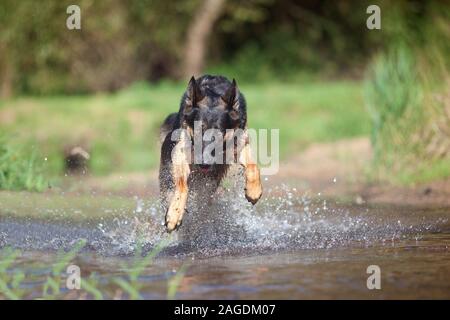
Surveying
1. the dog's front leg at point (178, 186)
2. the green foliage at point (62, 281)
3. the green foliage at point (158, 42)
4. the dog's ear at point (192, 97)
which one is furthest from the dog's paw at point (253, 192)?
the green foliage at point (158, 42)

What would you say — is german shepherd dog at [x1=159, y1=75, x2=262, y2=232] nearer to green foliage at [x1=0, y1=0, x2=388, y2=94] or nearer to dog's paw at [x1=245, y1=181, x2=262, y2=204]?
dog's paw at [x1=245, y1=181, x2=262, y2=204]

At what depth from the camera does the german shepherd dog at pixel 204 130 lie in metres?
7.29

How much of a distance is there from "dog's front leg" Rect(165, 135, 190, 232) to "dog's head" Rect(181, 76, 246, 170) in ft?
0.50

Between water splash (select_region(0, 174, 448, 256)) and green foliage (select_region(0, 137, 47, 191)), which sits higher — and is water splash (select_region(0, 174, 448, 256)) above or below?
below

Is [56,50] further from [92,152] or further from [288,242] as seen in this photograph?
[288,242]

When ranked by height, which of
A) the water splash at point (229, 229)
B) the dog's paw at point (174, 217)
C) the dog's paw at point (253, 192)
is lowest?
the water splash at point (229, 229)

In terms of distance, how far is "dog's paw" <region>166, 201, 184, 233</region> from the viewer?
23.3 ft

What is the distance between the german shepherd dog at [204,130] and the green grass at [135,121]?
20.2 feet

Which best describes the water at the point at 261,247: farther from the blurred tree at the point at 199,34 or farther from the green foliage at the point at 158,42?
the blurred tree at the point at 199,34

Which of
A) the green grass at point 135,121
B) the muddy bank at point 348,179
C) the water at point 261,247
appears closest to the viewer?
the water at point 261,247

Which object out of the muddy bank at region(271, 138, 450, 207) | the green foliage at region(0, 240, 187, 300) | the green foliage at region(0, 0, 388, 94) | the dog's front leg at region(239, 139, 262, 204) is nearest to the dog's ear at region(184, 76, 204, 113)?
the dog's front leg at region(239, 139, 262, 204)

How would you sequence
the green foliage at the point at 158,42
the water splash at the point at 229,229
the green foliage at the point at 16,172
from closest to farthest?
1. the water splash at the point at 229,229
2. the green foliage at the point at 16,172
3. the green foliage at the point at 158,42

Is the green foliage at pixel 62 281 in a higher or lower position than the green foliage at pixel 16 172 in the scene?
lower

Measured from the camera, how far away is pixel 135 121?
15.6 m
